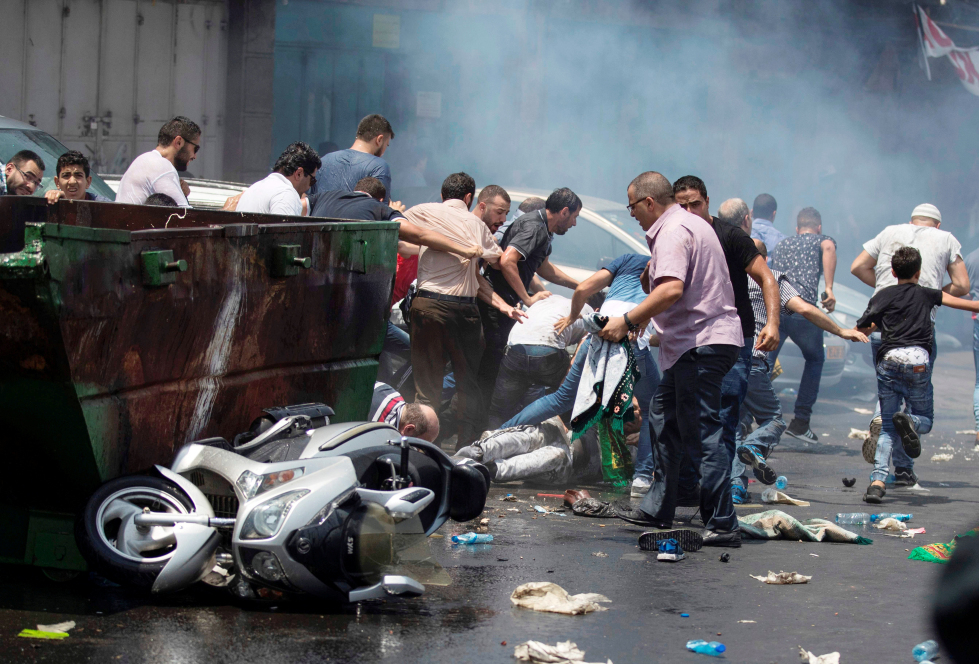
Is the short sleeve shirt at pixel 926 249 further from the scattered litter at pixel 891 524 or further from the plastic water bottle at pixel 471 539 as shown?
the plastic water bottle at pixel 471 539

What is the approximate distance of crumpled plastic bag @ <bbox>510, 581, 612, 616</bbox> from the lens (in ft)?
13.2

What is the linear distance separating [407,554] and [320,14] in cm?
1157

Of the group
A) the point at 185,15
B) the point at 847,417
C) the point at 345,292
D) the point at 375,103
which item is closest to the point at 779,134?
the point at 375,103

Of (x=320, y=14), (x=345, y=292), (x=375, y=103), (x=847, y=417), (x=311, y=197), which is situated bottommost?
(x=847, y=417)

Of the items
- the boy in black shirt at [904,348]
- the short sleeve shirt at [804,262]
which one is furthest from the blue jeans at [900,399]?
the short sleeve shirt at [804,262]

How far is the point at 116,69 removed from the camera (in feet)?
40.5

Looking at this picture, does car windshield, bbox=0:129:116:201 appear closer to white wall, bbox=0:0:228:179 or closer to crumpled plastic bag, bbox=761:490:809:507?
white wall, bbox=0:0:228:179

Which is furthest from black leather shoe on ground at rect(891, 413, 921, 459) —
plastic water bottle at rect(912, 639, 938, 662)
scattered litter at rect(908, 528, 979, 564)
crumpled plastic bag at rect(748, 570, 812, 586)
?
plastic water bottle at rect(912, 639, 938, 662)

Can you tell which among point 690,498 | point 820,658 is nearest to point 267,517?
point 820,658

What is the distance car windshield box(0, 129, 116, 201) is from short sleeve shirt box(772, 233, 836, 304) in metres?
5.56

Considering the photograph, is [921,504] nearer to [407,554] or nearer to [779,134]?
[407,554]

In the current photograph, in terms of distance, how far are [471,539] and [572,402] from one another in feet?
5.80

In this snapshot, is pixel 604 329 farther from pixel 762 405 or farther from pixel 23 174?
pixel 23 174

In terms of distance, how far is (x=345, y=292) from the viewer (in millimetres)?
4883
